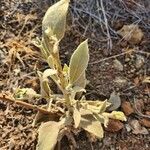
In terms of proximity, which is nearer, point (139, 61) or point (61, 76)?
point (61, 76)

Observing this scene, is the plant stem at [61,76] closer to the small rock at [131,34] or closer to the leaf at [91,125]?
the leaf at [91,125]

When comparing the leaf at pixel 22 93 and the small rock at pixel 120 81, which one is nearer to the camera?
the leaf at pixel 22 93

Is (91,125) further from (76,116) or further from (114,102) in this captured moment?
(114,102)

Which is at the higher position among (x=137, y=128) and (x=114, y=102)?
(x=114, y=102)

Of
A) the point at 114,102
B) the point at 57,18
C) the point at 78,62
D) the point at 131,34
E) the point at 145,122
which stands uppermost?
the point at 57,18

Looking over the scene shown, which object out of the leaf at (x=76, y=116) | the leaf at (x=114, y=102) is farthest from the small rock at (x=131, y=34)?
the leaf at (x=76, y=116)

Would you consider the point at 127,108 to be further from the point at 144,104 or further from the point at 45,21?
the point at 45,21

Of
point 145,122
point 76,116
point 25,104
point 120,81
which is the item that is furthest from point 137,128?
point 25,104

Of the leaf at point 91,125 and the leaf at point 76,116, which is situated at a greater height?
the leaf at point 76,116
